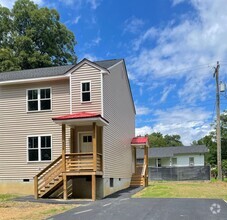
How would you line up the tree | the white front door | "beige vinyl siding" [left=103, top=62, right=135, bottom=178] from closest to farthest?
the white front door → "beige vinyl siding" [left=103, top=62, right=135, bottom=178] → the tree

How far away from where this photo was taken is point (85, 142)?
65.4ft

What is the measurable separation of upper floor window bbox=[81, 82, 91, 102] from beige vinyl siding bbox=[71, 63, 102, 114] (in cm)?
17

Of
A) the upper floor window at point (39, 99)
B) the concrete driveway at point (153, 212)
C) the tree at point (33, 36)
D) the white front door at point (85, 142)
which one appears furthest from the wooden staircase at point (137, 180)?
the tree at point (33, 36)

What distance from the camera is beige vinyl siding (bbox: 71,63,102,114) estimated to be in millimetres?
19328

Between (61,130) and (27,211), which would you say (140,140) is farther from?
(27,211)

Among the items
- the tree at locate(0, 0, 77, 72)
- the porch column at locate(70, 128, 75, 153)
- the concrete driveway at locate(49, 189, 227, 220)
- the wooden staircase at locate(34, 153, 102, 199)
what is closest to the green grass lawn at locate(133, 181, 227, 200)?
the wooden staircase at locate(34, 153, 102, 199)

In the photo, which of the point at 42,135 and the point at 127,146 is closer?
the point at 42,135

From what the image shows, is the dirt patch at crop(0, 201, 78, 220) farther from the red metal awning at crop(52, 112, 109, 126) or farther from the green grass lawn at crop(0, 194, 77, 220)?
the red metal awning at crop(52, 112, 109, 126)

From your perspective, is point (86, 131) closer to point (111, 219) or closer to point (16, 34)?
point (111, 219)

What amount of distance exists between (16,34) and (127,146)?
69.7 ft

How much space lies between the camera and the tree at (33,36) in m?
38.1

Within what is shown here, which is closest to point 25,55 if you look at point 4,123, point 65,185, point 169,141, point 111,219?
point 4,123

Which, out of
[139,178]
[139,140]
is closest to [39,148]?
[139,178]

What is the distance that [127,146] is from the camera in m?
25.9
